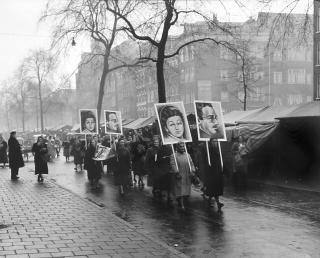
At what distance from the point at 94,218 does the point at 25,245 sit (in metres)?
2.57

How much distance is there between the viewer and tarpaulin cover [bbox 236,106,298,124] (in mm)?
18266

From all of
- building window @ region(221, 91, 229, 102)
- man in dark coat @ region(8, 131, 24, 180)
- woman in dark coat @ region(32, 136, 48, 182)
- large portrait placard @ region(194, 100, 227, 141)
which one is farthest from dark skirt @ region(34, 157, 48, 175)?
building window @ region(221, 91, 229, 102)

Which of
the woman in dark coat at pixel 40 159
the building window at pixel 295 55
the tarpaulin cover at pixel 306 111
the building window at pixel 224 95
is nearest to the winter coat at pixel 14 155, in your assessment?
the woman in dark coat at pixel 40 159

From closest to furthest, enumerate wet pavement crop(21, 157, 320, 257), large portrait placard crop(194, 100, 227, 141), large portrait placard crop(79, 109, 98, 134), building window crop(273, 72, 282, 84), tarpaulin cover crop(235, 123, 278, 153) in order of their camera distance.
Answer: wet pavement crop(21, 157, 320, 257)
large portrait placard crop(194, 100, 227, 141)
tarpaulin cover crop(235, 123, 278, 153)
large portrait placard crop(79, 109, 98, 134)
building window crop(273, 72, 282, 84)

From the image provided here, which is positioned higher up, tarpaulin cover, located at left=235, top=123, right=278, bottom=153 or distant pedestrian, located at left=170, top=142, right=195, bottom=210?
tarpaulin cover, located at left=235, top=123, right=278, bottom=153

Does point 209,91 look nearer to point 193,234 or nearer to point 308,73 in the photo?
point 308,73

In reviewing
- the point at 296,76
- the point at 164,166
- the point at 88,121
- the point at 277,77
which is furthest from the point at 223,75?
the point at 164,166

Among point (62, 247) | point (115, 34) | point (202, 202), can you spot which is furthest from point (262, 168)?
point (115, 34)

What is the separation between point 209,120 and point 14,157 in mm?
8747

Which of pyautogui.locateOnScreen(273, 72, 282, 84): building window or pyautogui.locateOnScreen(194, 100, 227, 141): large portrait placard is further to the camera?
pyautogui.locateOnScreen(273, 72, 282, 84): building window

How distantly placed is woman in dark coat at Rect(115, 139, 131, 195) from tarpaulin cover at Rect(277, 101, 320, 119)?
613 cm

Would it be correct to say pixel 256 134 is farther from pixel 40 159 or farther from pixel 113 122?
pixel 40 159

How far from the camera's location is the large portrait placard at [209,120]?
13320 mm

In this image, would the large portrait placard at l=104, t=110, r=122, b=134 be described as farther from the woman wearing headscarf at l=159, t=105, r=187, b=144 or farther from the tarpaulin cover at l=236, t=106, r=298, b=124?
the woman wearing headscarf at l=159, t=105, r=187, b=144
